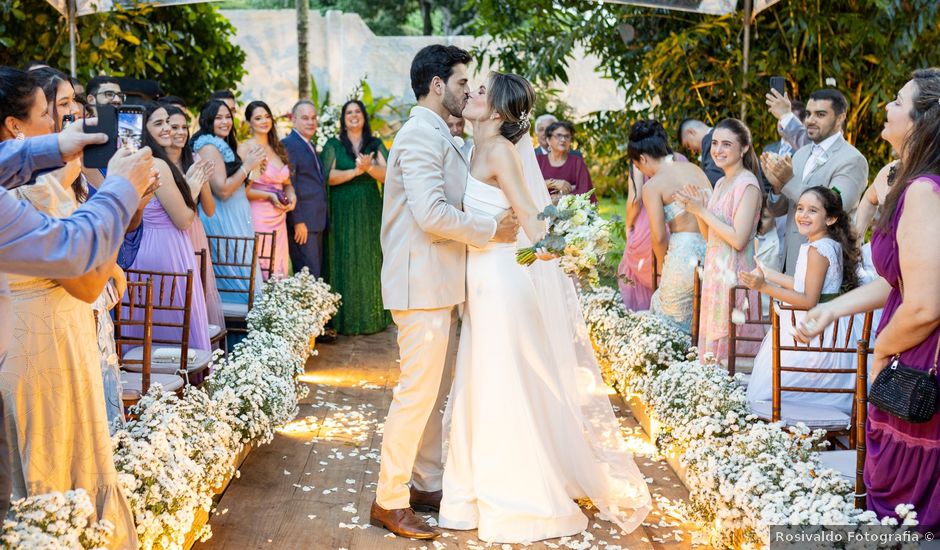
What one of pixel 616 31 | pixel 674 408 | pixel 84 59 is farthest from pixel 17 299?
pixel 616 31

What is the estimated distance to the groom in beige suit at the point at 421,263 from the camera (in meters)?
3.94

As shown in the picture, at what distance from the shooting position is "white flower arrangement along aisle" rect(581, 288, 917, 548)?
9.68 feet

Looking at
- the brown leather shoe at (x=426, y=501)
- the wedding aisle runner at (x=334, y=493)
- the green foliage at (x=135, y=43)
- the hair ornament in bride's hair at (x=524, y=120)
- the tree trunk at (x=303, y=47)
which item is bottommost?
the wedding aisle runner at (x=334, y=493)

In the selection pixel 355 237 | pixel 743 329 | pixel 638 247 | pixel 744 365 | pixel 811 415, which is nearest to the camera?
pixel 811 415

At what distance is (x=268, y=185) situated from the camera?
785 cm

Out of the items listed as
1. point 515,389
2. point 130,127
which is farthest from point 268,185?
point 130,127

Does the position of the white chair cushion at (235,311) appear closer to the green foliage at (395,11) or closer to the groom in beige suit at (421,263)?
the groom in beige suit at (421,263)

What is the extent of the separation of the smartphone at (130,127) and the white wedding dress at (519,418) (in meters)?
1.71

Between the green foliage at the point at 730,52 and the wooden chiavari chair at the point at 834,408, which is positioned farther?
the green foliage at the point at 730,52

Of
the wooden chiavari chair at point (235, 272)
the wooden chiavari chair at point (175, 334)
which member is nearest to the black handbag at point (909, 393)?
the wooden chiavari chair at point (175, 334)

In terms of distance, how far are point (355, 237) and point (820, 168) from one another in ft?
13.8

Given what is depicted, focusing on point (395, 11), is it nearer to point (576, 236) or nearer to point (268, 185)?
point (268, 185)

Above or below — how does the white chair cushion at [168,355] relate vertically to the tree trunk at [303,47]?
below

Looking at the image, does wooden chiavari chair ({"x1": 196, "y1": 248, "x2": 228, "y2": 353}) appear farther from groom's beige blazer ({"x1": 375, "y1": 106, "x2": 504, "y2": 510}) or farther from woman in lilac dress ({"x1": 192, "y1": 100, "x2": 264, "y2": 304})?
groom's beige blazer ({"x1": 375, "y1": 106, "x2": 504, "y2": 510})
